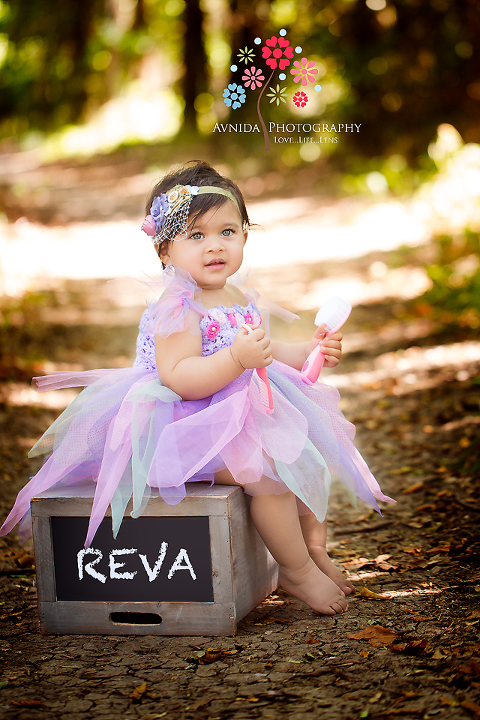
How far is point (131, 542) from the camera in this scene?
2197mm

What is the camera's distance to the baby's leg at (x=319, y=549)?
2.39 meters

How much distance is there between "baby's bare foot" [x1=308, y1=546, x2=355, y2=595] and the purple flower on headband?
3.88 ft

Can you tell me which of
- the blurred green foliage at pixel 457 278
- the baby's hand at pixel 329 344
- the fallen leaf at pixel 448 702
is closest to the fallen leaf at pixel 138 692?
the fallen leaf at pixel 448 702

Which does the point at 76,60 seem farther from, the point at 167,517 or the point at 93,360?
the point at 167,517

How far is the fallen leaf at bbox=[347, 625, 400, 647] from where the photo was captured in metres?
2.02

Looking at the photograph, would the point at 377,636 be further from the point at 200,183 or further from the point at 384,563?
the point at 200,183

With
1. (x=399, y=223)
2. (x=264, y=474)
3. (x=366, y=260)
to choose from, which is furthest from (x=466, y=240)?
(x=264, y=474)

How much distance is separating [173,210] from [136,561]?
1094 millimetres

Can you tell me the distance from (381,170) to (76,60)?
10.2 metres

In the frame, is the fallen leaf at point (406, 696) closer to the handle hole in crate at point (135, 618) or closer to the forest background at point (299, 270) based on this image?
the forest background at point (299, 270)

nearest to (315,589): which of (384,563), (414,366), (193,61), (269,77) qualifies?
(384,563)

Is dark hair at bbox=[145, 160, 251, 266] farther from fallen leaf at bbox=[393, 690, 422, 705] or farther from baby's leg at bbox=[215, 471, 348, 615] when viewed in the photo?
fallen leaf at bbox=[393, 690, 422, 705]

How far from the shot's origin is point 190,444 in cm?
217

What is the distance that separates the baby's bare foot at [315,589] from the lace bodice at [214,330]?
732mm
